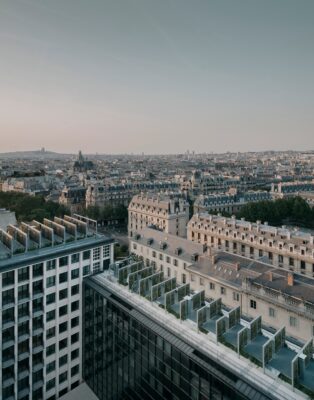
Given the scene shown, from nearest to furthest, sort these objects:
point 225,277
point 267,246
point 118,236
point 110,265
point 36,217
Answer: point 110,265
point 225,277
point 267,246
point 36,217
point 118,236

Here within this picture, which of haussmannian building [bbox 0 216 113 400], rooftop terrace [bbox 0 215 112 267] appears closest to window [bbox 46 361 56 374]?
haussmannian building [bbox 0 216 113 400]

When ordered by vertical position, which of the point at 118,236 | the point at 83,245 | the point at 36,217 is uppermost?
the point at 83,245

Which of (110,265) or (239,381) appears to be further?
(110,265)

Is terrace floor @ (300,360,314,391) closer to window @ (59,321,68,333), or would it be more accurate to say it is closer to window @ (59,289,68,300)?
window @ (59,289,68,300)

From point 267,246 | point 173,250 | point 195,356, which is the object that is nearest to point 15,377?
point 195,356

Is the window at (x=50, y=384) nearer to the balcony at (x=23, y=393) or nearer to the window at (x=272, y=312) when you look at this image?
the balcony at (x=23, y=393)

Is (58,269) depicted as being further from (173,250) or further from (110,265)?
(173,250)

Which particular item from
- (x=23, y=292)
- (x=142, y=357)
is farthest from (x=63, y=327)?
(x=142, y=357)

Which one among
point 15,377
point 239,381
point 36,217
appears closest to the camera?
point 239,381
